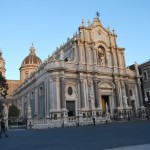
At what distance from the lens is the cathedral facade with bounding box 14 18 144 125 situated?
3331 cm

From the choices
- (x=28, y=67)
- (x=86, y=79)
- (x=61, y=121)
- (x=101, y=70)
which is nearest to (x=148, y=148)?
(x=61, y=121)

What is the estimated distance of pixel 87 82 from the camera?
36.2 m

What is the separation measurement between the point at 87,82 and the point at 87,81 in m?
0.17

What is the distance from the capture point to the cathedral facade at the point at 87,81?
33312 millimetres

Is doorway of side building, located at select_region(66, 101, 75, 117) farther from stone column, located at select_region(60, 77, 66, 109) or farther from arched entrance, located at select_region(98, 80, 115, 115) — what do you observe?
arched entrance, located at select_region(98, 80, 115, 115)

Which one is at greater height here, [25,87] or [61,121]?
[25,87]

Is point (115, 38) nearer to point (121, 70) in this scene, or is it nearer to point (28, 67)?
point (121, 70)

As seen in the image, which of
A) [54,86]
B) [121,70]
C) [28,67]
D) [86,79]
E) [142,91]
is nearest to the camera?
[54,86]

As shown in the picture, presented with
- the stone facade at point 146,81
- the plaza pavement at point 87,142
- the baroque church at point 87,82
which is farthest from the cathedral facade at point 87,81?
the plaza pavement at point 87,142

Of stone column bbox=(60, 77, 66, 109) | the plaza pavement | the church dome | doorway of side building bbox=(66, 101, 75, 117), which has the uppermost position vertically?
the church dome

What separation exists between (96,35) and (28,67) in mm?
34046

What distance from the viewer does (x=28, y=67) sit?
225 feet

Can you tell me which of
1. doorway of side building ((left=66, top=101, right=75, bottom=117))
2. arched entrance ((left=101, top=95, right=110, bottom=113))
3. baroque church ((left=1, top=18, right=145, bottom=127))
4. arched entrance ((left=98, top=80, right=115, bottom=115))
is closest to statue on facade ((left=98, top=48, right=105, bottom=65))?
baroque church ((left=1, top=18, right=145, bottom=127))

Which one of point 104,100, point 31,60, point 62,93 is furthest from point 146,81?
point 31,60
